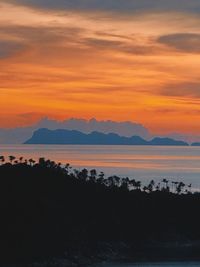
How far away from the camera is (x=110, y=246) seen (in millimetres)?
99562

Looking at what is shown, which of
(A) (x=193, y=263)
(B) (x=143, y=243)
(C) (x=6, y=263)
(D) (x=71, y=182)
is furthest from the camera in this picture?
(D) (x=71, y=182)

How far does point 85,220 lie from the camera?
105125mm

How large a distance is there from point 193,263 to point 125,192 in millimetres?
34616

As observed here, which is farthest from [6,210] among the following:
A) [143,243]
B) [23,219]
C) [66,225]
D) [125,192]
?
[125,192]

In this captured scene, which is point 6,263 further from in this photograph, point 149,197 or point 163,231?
point 149,197

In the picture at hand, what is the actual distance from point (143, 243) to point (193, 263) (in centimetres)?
1632

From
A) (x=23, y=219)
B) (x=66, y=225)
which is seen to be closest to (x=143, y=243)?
(x=66, y=225)

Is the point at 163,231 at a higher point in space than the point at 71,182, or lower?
lower

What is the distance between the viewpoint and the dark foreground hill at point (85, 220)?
299 ft

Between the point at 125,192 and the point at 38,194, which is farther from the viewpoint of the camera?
the point at 125,192

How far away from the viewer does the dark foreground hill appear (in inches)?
3590

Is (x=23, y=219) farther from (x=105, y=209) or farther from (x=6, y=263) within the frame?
(x=105, y=209)

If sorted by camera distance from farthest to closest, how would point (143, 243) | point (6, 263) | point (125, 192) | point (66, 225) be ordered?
point (125, 192) → point (143, 243) → point (66, 225) → point (6, 263)

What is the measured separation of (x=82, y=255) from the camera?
299 ft
